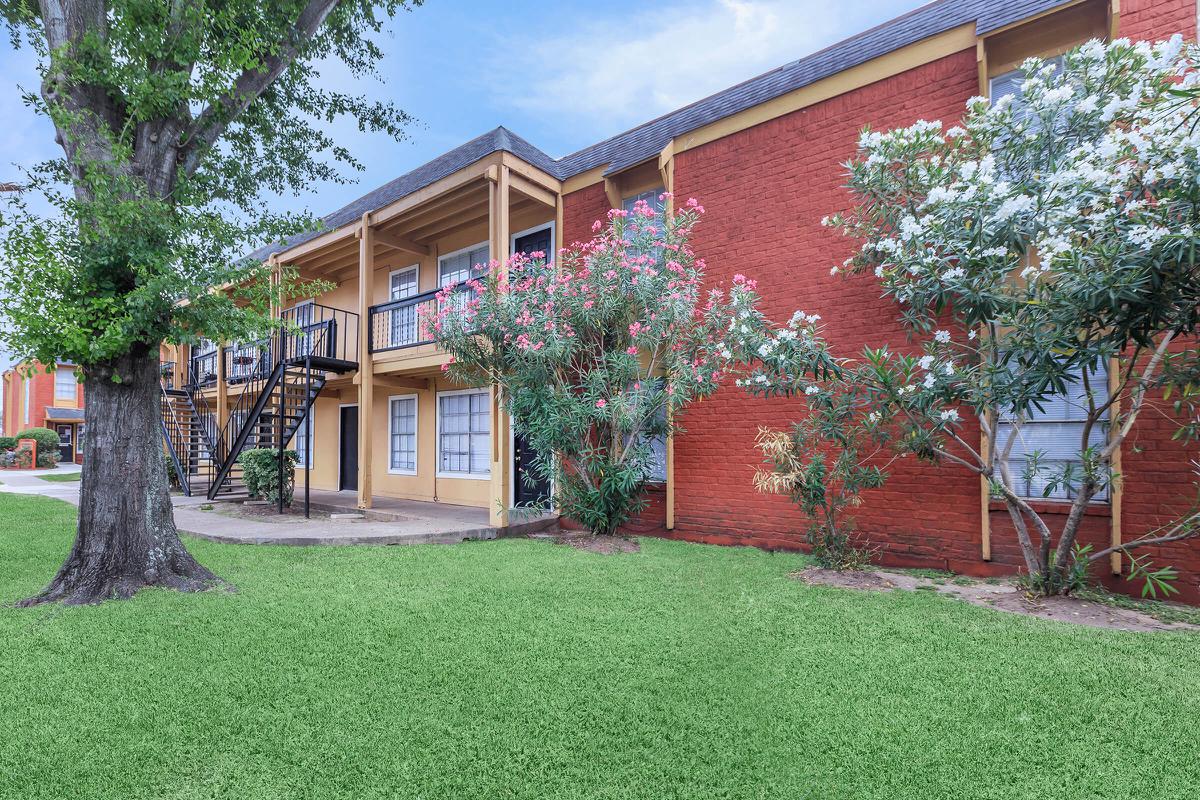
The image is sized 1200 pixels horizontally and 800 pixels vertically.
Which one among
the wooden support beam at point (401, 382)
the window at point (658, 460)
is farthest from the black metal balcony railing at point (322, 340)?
the window at point (658, 460)

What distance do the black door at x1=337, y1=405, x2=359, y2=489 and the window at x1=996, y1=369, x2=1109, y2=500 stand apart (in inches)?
465

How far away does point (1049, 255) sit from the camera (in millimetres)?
3875

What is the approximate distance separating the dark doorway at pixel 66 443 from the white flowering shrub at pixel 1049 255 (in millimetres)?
36603

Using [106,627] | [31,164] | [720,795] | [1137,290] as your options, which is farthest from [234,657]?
[1137,290]

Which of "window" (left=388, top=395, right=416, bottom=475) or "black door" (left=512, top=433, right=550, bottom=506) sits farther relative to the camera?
"window" (left=388, top=395, right=416, bottom=475)

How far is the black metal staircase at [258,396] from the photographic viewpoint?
9.88 m

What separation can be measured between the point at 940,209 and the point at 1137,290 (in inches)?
58.9

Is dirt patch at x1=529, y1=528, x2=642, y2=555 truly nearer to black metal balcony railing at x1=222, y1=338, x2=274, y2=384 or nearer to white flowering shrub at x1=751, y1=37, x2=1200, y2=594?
white flowering shrub at x1=751, y1=37, x2=1200, y2=594

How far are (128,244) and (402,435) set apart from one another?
773cm

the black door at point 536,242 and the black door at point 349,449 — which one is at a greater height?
the black door at point 536,242

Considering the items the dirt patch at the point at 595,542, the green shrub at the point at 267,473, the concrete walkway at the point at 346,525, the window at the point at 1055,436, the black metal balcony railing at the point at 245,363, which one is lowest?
the dirt patch at the point at 595,542

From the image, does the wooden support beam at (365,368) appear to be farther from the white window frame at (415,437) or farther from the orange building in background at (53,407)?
the orange building in background at (53,407)

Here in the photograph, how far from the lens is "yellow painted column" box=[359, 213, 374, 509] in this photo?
9.28m

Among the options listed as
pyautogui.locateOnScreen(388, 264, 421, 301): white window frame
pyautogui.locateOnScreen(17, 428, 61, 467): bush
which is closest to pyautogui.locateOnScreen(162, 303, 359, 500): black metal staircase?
pyautogui.locateOnScreen(388, 264, 421, 301): white window frame
